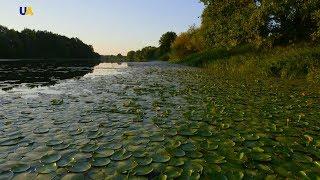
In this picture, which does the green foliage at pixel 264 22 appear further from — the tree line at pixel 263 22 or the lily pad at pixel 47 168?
the lily pad at pixel 47 168

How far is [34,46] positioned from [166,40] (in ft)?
184

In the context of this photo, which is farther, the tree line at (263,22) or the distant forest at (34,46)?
the distant forest at (34,46)

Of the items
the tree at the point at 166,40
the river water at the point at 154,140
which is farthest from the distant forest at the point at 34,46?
the river water at the point at 154,140

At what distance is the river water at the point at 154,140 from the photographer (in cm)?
577

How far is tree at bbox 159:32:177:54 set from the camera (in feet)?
375

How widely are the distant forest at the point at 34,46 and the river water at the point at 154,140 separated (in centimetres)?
10326

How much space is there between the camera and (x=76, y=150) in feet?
22.4

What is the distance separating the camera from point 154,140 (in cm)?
755

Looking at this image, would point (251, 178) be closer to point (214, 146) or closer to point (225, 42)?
point (214, 146)

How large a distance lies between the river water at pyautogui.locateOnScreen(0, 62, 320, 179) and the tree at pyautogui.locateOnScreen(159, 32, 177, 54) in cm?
10239

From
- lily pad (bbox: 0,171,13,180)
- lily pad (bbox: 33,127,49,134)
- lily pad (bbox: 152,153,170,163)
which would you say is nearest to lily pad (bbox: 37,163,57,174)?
lily pad (bbox: 0,171,13,180)

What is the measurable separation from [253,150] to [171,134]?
2109 millimetres

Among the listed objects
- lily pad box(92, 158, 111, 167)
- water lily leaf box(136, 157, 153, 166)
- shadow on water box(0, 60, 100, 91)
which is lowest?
shadow on water box(0, 60, 100, 91)

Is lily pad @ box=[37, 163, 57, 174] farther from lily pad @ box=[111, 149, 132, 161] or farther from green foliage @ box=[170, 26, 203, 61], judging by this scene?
green foliage @ box=[170, 26, 203, 61]
